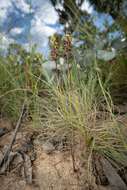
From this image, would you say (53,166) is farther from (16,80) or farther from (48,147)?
(16,80)

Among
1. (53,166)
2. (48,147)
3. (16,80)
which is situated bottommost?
(53,166)

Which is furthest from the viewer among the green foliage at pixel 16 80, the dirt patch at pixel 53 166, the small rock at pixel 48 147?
the green foliage at pixel 16 80

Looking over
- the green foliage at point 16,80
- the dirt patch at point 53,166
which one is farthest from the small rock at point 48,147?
the green foliage at point 16,80

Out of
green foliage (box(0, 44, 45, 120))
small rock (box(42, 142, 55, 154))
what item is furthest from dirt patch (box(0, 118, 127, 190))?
green foliage (box(0, 44, 45, 120))

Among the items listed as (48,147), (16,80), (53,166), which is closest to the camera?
(53,166)

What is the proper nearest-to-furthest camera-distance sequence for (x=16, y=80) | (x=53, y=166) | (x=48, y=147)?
(x=53, y=166), (x=48, y=147), (x=16, y=80)

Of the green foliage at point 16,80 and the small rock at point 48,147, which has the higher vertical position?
the green foliage at point 16,80

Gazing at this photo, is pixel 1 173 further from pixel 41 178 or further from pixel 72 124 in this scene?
pixel 72 124

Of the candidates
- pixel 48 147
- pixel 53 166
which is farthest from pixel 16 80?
pixel 53 166

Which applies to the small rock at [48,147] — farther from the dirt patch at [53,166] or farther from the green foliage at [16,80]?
the green foliage at [16,80]

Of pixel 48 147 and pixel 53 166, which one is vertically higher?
pixel 48 147

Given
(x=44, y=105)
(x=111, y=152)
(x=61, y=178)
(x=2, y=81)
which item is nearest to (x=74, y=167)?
(x=61, y=178)

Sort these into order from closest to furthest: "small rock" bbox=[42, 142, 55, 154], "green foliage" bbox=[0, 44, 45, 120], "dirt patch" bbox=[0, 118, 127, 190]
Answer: "dirt patch" bbox=[0, 118, 127, 190] → "small rock" bbox=[42, 142, 55, 154] → "green foliage" bbox=[0, 44, 45, 120]

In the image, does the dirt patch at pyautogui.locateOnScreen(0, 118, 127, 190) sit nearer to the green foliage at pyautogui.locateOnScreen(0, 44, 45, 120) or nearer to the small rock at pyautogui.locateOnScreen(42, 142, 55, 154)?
the small rock at pyautogui.locateOnScreen(42, 142, 55, 154)
